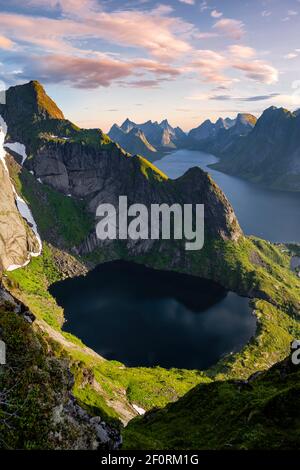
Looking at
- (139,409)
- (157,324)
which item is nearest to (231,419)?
(139,409)

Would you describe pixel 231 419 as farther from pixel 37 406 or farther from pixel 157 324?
pixel 157 324

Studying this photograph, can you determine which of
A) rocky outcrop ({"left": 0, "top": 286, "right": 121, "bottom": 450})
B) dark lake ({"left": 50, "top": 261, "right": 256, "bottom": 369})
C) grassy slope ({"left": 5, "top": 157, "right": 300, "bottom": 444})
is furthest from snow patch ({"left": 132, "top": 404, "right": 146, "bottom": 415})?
rocky outcrop ({"left": 0, "top": 286, "right": 121, "bottom": 450})

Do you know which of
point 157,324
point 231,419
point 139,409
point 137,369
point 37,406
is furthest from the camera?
point 157,324

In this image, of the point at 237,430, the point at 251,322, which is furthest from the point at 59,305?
the point at 237,430

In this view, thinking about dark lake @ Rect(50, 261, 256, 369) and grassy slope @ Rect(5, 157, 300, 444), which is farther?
dark lake @ Rect(50, 261, 256, 369)

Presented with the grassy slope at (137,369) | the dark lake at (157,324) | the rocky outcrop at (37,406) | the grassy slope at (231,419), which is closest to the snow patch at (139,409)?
the grassy slope at (137,369)

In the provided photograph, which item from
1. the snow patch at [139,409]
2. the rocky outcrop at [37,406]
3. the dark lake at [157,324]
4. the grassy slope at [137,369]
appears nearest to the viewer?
the rocky outcrop at [37,406]

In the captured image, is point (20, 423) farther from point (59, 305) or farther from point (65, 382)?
point (59, 305)

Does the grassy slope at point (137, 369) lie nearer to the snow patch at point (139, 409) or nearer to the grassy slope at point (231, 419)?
the snow patch at point (139, 409)

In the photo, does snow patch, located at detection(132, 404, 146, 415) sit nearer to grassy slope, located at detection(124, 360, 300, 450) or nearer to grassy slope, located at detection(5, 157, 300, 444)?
grassy slope, located at detection(5, 157, 300, 444)
